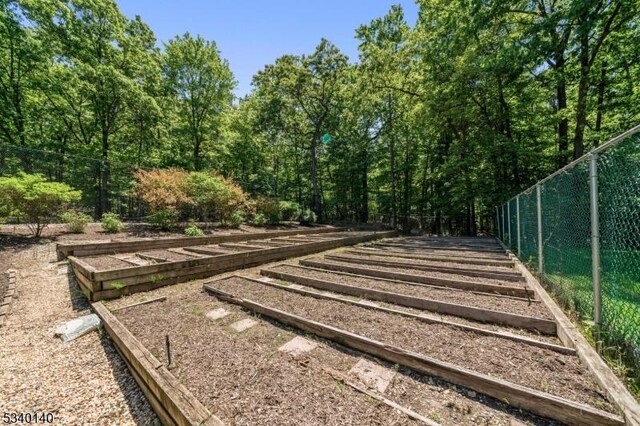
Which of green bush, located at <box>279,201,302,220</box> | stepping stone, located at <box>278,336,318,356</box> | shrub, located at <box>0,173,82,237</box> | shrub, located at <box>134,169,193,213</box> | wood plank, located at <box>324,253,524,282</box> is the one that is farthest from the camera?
green bush, located at <box>279,201,302,220</box>

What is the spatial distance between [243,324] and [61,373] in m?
1.62

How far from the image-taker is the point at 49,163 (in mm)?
9016

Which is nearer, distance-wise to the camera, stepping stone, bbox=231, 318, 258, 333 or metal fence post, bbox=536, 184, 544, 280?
stepping stone, bbox=231, 318, 258, 333

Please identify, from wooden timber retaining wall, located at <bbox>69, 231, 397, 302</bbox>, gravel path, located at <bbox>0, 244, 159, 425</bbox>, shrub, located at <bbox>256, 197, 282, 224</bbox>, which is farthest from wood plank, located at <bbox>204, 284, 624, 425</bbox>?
shrub, located at <bbox>256, 197, 282, 224</bbox>

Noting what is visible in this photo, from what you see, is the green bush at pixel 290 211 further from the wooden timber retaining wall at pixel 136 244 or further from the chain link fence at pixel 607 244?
the chain link fence at pixel 607 244

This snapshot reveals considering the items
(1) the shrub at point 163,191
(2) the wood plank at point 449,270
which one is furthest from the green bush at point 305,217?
(2) the wood plank at point 449,270

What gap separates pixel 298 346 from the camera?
250 centimetres

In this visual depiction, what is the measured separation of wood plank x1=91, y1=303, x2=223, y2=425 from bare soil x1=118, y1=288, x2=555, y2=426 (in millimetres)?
121

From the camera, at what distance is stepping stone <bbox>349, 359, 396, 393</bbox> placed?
1.90m

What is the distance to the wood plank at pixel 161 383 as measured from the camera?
1.54 m

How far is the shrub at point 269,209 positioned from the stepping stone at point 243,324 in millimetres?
9286

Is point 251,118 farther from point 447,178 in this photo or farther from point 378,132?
point 447,178

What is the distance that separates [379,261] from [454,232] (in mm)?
15741

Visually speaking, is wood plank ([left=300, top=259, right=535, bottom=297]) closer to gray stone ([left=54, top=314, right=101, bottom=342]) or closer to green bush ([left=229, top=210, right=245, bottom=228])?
gray stone ([left=54, top=314, right=101, bottom=342])
